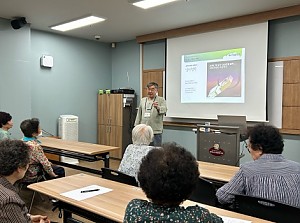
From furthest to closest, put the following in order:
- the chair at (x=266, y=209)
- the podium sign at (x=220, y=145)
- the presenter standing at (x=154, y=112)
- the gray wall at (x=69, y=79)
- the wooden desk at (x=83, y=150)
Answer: the gray wall at (x=69, y=79) < the presenter standing at (x=154, y=112) < the wooden desk at (x=83, y=150) < the podium sign at (x=220, y=145) < the chair at (x=266, y=209)

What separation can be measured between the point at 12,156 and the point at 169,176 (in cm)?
107

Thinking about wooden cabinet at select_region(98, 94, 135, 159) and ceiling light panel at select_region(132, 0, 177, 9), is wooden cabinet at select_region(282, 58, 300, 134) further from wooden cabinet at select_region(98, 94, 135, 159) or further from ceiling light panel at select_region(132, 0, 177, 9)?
wooden cabinet at select_region(98, 94, 135, 159)

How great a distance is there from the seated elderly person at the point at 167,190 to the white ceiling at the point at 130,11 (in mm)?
3787

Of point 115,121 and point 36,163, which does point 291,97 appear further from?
point 36,163

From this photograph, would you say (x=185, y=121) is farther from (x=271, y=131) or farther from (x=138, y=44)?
(x=271, y=131)

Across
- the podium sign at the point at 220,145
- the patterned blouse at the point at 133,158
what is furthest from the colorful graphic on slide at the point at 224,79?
the patterned blouse at the point at 133,158

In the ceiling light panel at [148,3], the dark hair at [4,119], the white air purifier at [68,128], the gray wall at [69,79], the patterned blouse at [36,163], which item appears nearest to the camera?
the patterned blouse at [36,163]

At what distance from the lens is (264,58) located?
16.0 feet

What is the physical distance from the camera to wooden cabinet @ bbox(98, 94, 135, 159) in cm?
675

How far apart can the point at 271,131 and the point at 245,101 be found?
3.32m

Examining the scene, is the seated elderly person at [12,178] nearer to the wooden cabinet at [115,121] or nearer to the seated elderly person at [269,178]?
the seated elderly person at [269,178]

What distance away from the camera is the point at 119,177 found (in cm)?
234

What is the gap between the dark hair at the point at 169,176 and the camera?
39.8 inches

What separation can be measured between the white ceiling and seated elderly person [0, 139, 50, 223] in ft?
10.6
